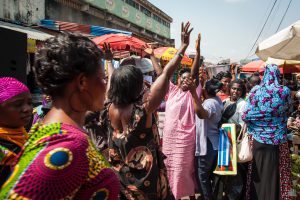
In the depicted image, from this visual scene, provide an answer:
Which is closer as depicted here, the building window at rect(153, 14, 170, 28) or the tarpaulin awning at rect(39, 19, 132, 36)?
the tarpaulin awning at rect(39, 19, 132, 36)

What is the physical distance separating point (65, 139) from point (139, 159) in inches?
42.0

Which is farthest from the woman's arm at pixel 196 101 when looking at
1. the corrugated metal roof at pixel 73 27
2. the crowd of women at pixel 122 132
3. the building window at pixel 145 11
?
the building window at pixel 145 11

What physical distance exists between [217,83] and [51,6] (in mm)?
10522

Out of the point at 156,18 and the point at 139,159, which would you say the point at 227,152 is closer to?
the point at 139,159

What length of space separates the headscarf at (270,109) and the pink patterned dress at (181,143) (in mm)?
745

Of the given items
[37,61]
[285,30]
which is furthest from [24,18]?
[37,61]

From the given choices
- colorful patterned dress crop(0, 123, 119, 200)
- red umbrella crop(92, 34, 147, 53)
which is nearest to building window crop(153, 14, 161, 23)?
red umbrella crop(92, 34, 147, 53)

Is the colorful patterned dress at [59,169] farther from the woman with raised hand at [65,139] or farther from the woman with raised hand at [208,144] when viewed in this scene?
the woman with raised hand at [208,144]

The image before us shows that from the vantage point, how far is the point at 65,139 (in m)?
0.97

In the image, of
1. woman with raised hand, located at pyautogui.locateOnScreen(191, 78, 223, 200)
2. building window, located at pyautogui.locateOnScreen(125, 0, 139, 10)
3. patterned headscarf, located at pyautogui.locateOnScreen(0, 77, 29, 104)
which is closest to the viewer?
patterned headscarf, located at pyautogui.locateOnScreen(0, 77, 29, 104)

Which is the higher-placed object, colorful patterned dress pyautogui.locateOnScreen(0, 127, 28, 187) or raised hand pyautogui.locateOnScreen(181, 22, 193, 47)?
raised hand pyautogui.locateOnScreen(181, 22, 193, 47)

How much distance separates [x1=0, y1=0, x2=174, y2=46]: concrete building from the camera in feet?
34.9

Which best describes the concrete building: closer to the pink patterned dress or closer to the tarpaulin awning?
the tarpaulin awning

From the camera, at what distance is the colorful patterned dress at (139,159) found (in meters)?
1.95
